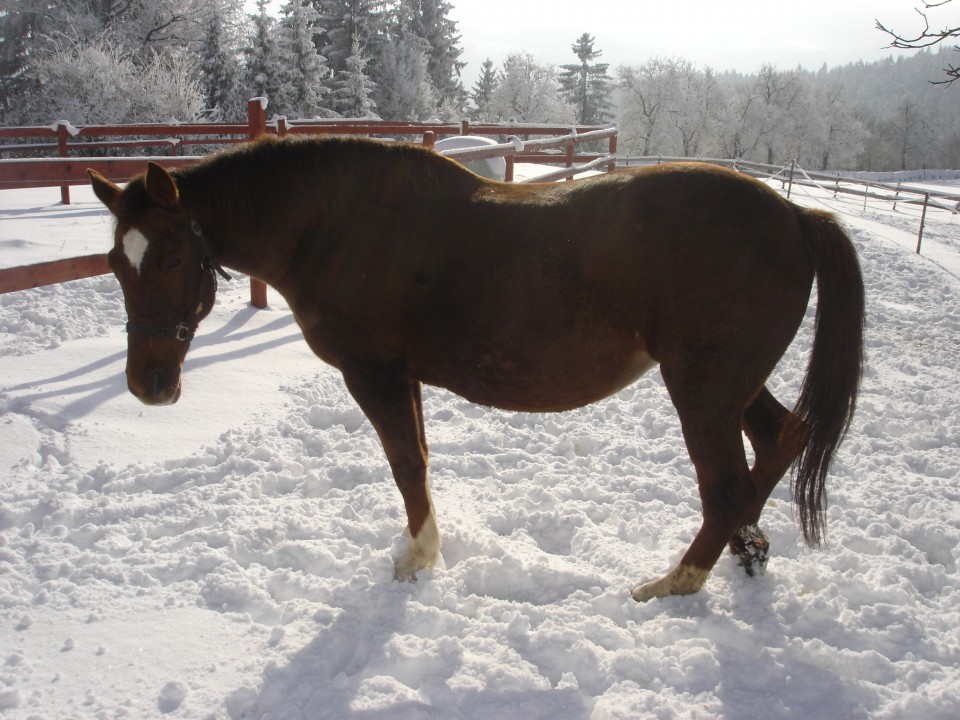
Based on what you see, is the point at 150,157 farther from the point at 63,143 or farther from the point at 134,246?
the point at 134,246

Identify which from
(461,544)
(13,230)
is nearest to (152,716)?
(461,544)

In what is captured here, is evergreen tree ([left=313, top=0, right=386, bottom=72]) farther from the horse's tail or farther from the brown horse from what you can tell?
the horse's tail

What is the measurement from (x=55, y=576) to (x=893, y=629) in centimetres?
332

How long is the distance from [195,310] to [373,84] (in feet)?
101

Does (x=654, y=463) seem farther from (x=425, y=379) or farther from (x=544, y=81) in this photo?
(x=544, y=81)

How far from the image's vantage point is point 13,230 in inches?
291

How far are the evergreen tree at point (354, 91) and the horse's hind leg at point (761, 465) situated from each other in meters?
28.8

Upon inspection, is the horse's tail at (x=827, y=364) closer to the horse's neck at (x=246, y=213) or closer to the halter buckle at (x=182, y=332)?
the horse's neck at (x=246, y=213)

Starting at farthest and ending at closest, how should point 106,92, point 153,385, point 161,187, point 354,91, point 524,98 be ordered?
1. point 524,98
2. point 354,91
3. point 106,92
4. point 153,385
5. point 161,187

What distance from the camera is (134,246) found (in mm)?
2340

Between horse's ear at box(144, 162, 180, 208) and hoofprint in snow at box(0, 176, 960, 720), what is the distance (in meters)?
1.49

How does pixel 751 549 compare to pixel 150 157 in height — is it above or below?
below

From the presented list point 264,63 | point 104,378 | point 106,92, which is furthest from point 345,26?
point 104,378

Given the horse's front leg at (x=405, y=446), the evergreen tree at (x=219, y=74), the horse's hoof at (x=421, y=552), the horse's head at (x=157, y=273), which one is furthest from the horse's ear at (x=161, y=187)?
the evergreen tree at (x=219, y=74)
